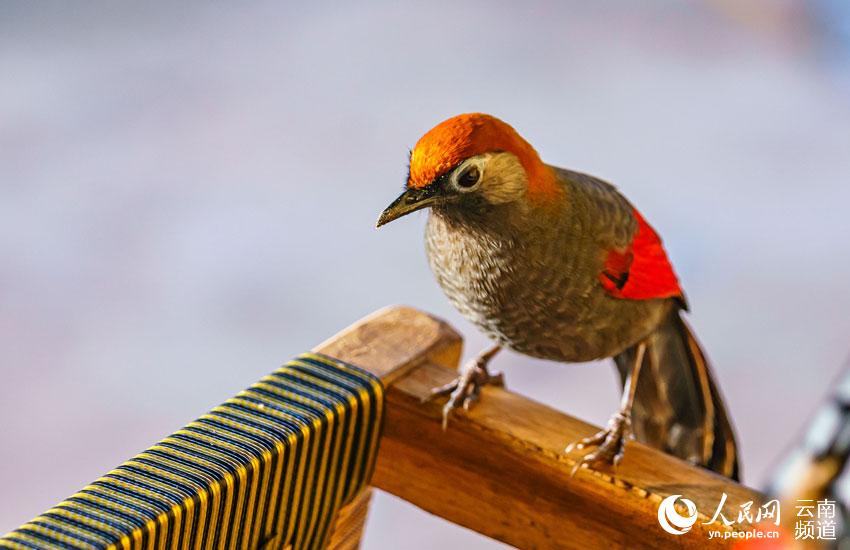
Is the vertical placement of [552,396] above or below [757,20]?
below

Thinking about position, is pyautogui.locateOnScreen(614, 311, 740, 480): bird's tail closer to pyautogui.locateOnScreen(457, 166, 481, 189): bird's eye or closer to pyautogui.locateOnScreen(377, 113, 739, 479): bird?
pyautogui.locateOnScreen(377, 113, 739, 479): bird

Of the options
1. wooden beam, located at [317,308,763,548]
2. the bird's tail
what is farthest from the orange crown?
the bird's tail

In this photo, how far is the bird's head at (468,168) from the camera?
949mm

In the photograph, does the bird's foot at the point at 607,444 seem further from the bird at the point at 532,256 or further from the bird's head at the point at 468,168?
the bird's head at the point at 468,168

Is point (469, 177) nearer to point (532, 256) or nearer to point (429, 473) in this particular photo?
point (532, 256)

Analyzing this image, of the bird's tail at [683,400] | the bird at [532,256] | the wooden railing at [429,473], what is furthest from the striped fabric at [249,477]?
the bird's tail at [683,400]

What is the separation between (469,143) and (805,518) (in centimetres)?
52

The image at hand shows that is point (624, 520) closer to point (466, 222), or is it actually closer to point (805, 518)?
point (466, 222)

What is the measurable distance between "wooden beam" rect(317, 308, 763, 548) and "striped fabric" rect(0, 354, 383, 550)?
0.04 meters

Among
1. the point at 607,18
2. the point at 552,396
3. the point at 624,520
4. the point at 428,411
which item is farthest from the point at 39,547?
the point at 607,18

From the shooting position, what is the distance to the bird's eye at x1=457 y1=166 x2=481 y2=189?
3.19 feet

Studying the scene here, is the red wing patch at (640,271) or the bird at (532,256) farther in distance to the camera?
the red wing patch at (640,271)

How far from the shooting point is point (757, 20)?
348 cm

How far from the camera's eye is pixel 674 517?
999mm
